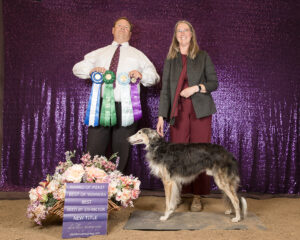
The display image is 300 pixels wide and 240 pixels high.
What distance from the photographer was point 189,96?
274cm

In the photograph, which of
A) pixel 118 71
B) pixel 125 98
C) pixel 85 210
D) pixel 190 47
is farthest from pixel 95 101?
pixel 85 210

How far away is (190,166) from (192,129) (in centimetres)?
46

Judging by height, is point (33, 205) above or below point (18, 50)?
below

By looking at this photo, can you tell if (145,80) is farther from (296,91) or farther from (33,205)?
(296,91)

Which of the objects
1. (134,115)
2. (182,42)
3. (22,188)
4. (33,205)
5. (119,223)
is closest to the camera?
(33,205)

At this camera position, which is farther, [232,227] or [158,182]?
[158,182]

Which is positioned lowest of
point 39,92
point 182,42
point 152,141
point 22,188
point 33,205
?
point 22,188

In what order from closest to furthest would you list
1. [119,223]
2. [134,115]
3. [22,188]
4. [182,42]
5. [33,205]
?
[33,205] → [119,223] → [182,42] → [134,115] → [22,188]

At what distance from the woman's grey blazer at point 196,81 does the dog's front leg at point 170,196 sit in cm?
62

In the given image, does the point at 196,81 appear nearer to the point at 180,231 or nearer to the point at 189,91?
the point at 189,91

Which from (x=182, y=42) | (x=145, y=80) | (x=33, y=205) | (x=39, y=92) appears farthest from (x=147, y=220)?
(x=39, y=92)

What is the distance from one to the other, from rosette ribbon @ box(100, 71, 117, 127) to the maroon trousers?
67 cm

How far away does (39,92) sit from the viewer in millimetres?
3508

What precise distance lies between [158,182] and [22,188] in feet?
5.58
